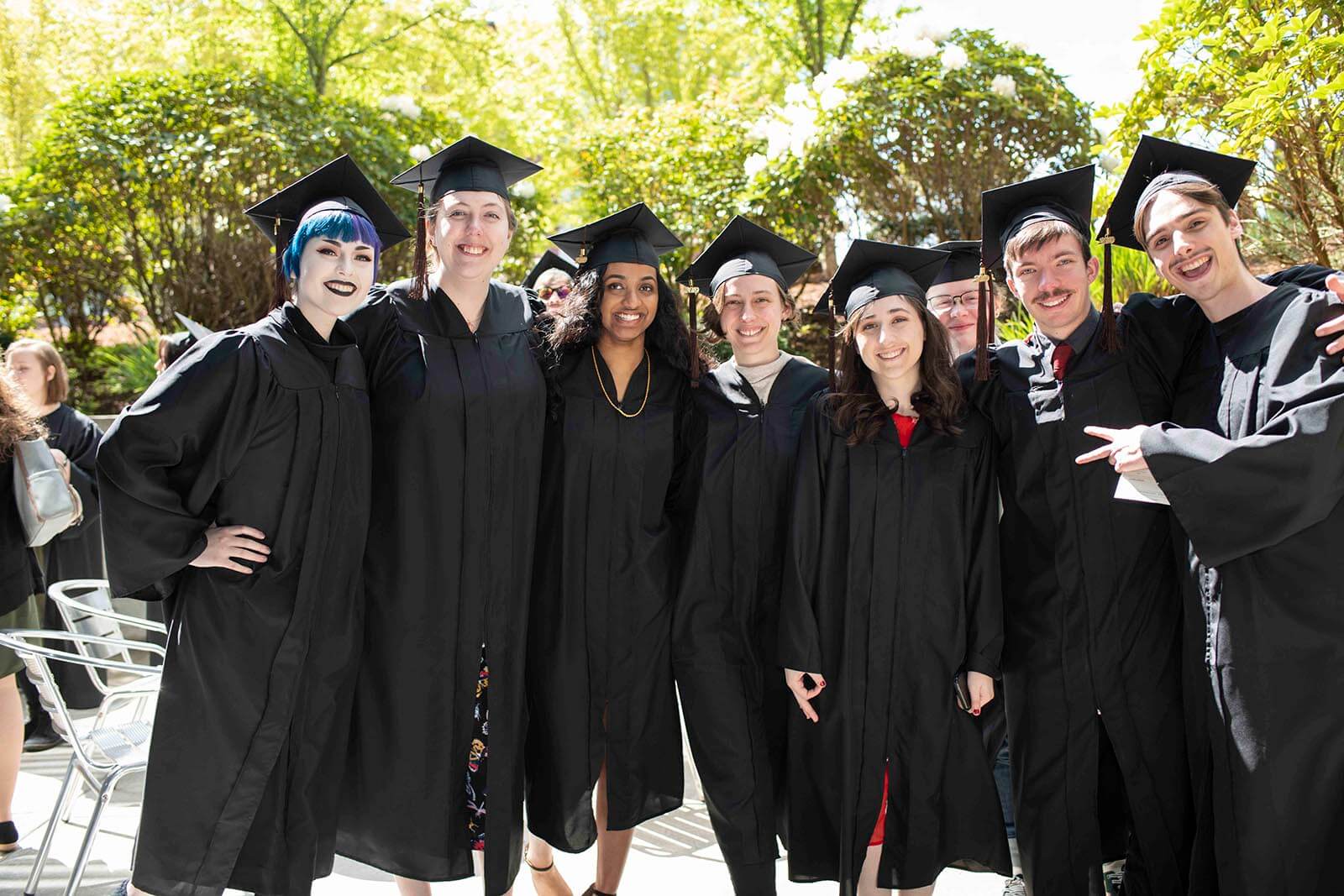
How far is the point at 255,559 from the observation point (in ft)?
8.73

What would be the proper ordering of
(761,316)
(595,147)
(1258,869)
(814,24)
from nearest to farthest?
(1258,869) → (761,316) → (595,147) → (814,24)

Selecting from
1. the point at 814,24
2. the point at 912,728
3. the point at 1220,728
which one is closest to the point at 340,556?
the point at 912,728

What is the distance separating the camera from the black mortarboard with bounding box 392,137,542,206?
10.1 feet

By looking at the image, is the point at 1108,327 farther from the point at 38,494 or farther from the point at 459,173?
the point at 38,494

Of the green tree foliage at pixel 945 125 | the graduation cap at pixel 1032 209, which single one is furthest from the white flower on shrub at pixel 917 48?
the graduation cap at pixel 1032 209

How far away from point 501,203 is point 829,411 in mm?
1185

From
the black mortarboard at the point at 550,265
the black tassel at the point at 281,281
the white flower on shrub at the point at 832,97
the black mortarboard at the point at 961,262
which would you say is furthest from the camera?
the white flower on shrub at the point at 832,97

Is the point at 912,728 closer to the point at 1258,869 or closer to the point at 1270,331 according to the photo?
the point at 1258,869

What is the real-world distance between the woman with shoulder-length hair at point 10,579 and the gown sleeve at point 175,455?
55.7 inches

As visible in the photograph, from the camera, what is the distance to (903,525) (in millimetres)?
2904

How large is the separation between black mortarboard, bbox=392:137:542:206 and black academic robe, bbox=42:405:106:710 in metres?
3.00

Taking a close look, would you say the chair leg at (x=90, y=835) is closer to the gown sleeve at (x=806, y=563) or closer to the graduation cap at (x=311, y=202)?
the graduation cap at (x=311, y=202)

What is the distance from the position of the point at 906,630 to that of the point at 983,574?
27 centimetres

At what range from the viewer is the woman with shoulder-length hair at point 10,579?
3.72 m
